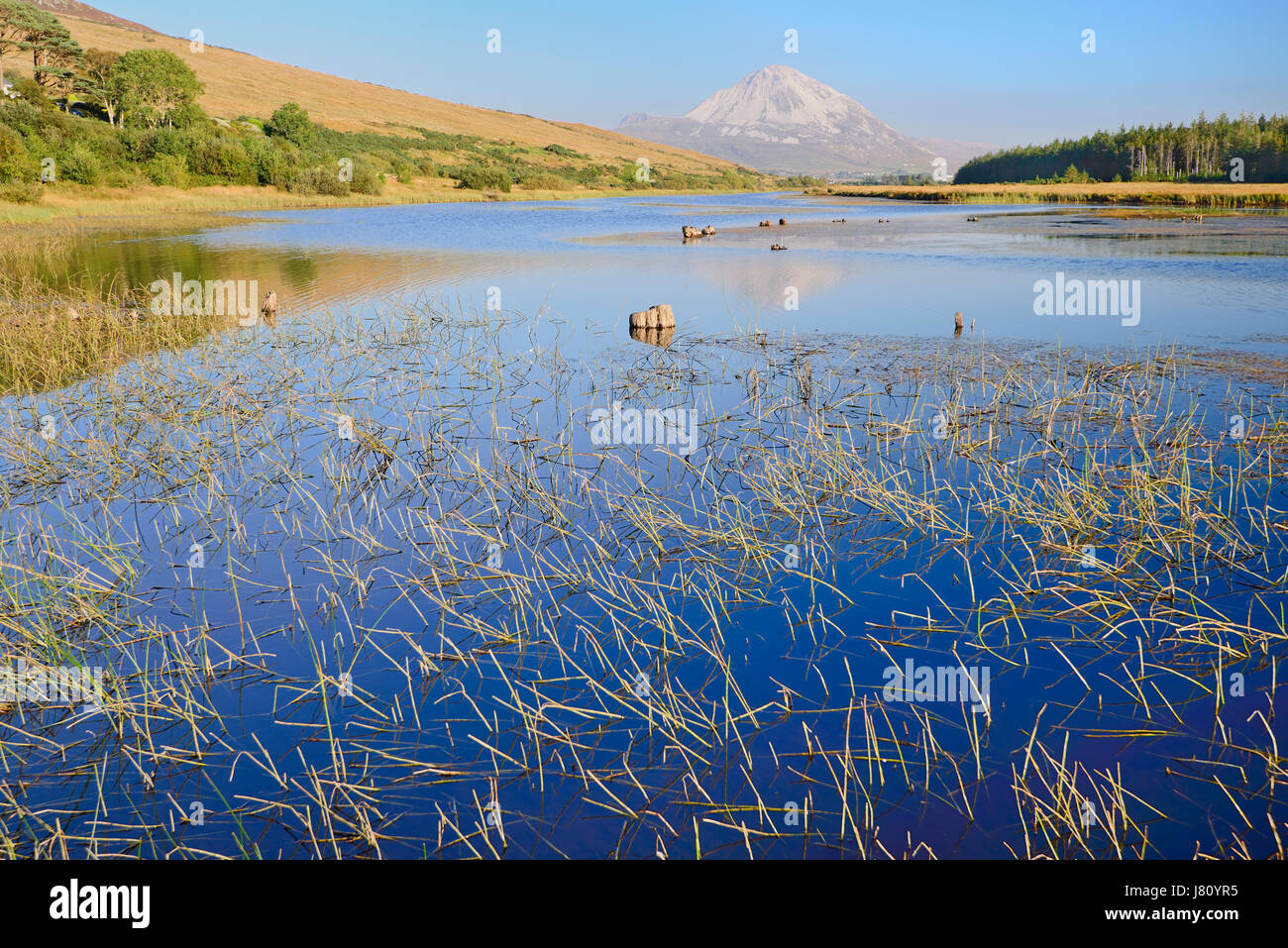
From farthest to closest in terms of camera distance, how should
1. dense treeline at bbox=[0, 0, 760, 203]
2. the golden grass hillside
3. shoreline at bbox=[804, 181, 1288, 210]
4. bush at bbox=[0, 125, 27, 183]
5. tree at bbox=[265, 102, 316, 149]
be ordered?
the golden grass hillside < tree at bbox=[265, 102, 316, 149] < shoreline at bbox=[804, 181, 1288, 210] < dense treeline at bbox=[0, 0, 760, 203] < bush at bbox=[0, 125, 27, 183]

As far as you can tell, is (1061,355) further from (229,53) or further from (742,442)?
(229,53)

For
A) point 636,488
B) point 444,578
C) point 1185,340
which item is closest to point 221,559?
point 444,578

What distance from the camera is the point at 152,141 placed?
52781 millimetres

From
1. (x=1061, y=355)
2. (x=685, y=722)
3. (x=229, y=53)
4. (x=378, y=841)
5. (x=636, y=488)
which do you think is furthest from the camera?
(x=229, y=53)

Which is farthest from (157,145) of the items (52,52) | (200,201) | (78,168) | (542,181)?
(542,181)

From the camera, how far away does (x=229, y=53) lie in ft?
440

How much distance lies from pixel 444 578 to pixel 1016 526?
15.4 feet

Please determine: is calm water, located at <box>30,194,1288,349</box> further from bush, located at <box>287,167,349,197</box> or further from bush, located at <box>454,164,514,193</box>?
bush, located at <box>454,164,514,193</box>

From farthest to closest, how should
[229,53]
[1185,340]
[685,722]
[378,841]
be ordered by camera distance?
[229,53]
[1185,340]
[685,722]
[378,841]

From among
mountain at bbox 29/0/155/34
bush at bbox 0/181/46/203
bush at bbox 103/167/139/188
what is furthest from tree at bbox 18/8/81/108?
mountain at bbox 29/0/155/34

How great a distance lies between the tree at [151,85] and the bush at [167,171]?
14.1 metres

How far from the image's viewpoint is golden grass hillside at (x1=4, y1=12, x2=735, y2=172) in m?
100

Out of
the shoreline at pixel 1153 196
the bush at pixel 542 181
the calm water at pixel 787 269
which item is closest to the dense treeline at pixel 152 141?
the bush at pixel 542 181

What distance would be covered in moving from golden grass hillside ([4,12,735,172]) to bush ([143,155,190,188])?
35037 mm
